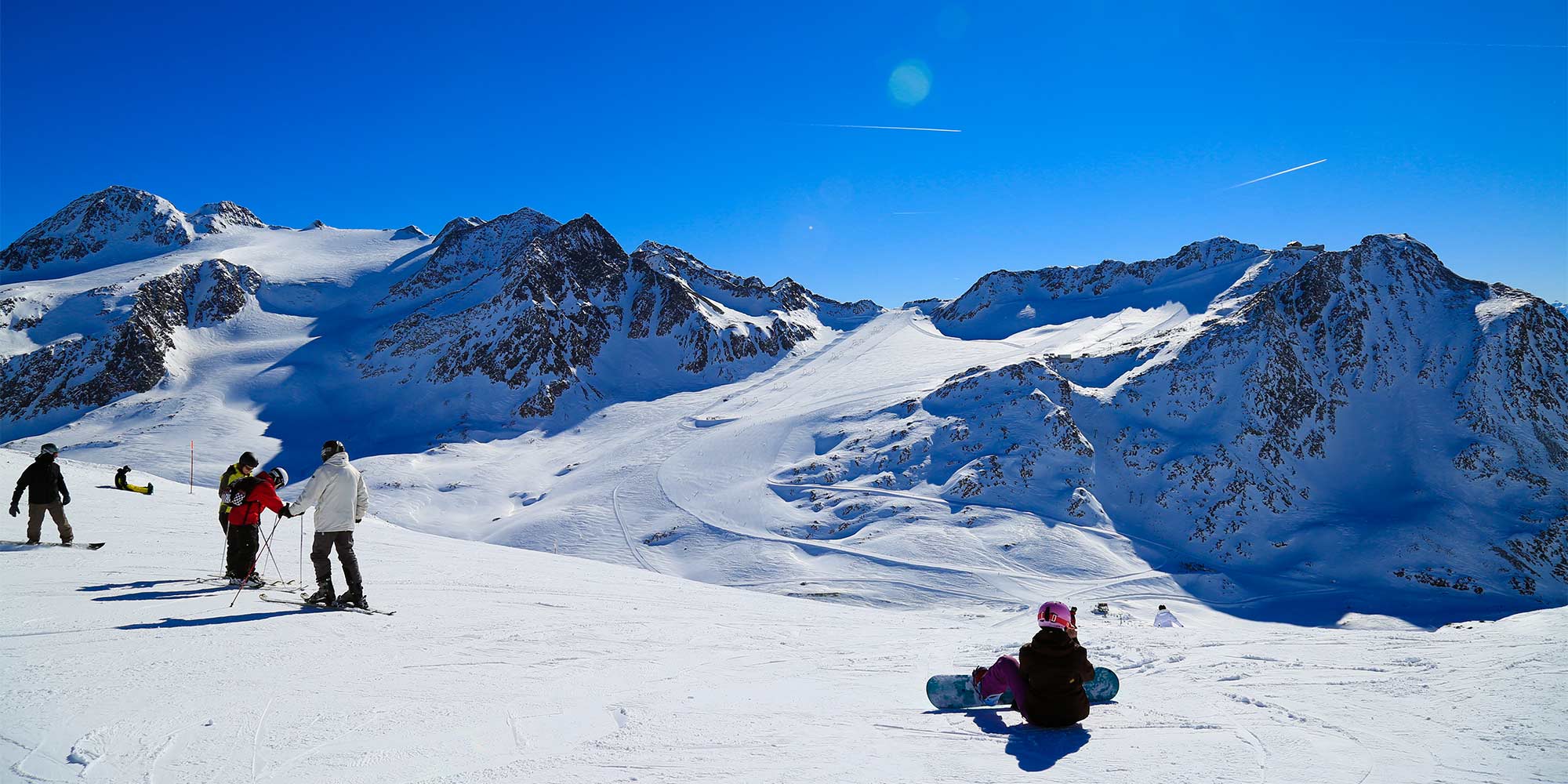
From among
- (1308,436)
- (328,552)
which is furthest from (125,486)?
(1308,436)

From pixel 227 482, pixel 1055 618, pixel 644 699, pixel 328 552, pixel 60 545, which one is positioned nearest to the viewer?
pixel 1055 618

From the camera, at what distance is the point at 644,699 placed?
705 cm

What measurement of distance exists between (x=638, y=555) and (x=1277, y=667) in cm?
5119

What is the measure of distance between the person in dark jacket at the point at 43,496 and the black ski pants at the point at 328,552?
7.40 meters

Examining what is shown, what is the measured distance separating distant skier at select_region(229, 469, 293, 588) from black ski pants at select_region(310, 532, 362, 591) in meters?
1.58

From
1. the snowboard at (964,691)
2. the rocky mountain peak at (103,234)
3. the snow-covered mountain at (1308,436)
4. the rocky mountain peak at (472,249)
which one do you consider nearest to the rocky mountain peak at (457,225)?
the rocky mountain peak at (472,249)

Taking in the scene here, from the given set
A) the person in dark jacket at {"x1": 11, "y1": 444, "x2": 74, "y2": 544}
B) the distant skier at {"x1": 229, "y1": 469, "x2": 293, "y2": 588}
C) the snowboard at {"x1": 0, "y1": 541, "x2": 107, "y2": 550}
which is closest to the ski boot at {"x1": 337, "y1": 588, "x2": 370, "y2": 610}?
the distant skier at {"x1": 229, "y1": 469, "x2": 293, "y2": 588}

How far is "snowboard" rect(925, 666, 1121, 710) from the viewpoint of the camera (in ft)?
23.1

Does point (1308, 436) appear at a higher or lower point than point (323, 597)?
higher

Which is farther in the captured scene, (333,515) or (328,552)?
(328,552)

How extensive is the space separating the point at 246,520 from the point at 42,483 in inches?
234

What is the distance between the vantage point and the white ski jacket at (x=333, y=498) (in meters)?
9.88

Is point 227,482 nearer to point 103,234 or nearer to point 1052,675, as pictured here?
point 1052,675

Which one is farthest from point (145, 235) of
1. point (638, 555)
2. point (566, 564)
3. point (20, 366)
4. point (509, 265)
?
point (566, 564)
